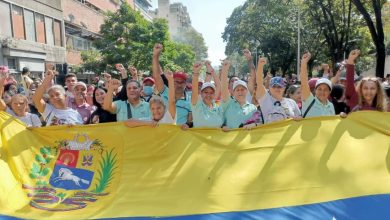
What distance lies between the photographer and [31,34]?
2425cm

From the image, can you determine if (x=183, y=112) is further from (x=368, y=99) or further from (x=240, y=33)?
(x=240, y=33)

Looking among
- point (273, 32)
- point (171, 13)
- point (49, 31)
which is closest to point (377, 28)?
point (49, 31)

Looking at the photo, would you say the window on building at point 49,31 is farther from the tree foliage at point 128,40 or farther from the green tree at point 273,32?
the green tree at point 273,32

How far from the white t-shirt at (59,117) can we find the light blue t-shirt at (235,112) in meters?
Result: 1.88

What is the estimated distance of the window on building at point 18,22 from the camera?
2205cm

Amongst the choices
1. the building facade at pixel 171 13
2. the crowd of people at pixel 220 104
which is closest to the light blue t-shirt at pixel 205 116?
the crowd of people at pixel 220 104

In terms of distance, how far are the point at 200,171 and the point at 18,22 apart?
2178cm

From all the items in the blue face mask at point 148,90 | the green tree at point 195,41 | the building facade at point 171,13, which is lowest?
the blue face mask at point 148,90

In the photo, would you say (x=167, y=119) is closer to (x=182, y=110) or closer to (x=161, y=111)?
(x=161, y=111)

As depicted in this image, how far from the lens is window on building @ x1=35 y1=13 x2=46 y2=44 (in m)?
25.0

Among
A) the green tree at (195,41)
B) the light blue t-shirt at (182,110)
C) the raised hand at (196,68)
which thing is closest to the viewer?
the raised hand at (196,68)

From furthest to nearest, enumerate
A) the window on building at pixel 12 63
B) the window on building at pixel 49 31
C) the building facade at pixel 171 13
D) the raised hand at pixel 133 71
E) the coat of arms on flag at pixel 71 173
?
the building facade at pixel 171 13 < the window on building at pixel 49 31 < the window on building at pixel 12 63 < the raised hand at pixel 133 71 < the coat of arms on flag at pixel 71 173

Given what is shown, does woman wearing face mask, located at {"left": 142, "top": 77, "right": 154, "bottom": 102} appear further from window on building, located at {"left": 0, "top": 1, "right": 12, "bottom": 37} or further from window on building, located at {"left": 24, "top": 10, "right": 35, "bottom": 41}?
window on building, located at {"left": 24, "top": 10, "right": 35, "bottom": 41}

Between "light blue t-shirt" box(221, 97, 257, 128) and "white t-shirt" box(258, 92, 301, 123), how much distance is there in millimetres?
211
